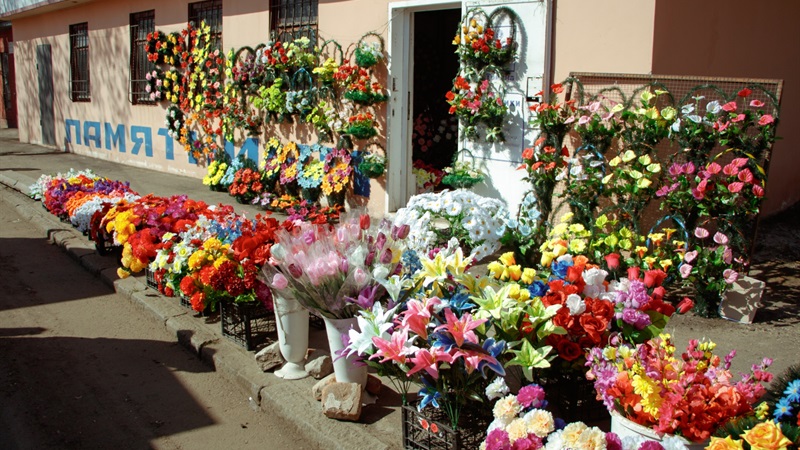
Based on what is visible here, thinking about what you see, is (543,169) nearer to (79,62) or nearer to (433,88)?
(433,88)

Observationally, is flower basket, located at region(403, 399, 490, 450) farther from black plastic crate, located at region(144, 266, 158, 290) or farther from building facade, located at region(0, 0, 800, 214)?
building facade, located at region(0, 0, 800, 214)

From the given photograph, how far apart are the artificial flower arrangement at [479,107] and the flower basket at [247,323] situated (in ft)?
10.3

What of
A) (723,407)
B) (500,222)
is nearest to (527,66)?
(500,222)

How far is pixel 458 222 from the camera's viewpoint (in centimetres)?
604

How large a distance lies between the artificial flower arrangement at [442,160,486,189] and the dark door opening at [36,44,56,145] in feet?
44.0

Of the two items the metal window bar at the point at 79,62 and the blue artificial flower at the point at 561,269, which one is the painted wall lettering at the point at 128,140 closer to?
the metal window bar at the point at 79,62

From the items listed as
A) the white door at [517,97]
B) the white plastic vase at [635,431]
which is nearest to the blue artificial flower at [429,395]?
the white plastic vase at [635,431]

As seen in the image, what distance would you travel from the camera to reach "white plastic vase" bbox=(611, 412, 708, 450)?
265 centimetres

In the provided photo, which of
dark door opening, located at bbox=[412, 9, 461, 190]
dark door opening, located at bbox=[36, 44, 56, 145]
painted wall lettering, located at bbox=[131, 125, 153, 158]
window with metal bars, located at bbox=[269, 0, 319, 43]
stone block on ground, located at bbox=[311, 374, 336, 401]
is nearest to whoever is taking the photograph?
stone block on ground, located at bbox=[311, 374, 336, 401]

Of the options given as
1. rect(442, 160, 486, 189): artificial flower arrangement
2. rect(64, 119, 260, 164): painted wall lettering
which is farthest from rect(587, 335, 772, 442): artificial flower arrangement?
rect(64, 119, 260, 164): painted wall lettering

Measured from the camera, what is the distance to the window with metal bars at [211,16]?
11359 millimetres

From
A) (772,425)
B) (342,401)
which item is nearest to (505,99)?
(342,401)

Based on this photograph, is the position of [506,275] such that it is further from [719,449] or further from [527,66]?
[527,66]

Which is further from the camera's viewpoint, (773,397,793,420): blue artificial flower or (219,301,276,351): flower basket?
(219,301,276,351): flower basket
